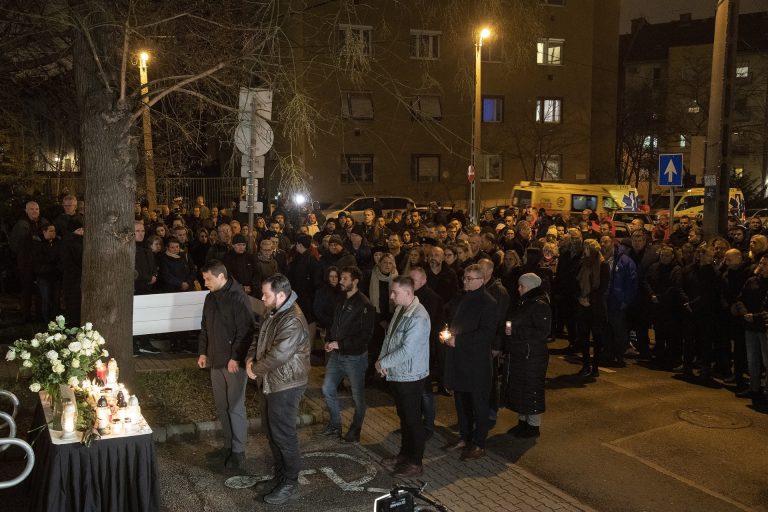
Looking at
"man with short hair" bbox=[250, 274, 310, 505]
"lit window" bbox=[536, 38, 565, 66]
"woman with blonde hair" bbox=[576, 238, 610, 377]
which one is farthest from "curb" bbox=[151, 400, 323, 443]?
"lit window" bbox=[536, 38, 565, 66]

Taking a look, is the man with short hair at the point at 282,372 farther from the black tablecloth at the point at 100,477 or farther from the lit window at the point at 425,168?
the lit window at the point at 425,168

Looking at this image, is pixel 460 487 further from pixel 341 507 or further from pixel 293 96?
pixel 293 96

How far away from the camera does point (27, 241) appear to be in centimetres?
1162

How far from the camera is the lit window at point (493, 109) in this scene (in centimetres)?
3819

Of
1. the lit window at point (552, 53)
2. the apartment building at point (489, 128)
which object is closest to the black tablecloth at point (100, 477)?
the apartment building at point (489, 128)

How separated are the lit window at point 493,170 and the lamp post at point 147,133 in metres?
23.0

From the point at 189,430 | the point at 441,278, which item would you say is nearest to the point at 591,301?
Answer: the point at 441,278

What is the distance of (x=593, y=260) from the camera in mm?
10750

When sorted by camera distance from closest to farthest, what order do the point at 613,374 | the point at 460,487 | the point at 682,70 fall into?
the point at 460,487, the point at 613,374, the point at 682,70

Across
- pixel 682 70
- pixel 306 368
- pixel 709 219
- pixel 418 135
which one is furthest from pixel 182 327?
pixel 682 70

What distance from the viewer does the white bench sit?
405 inches

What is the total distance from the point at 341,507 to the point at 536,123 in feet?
115

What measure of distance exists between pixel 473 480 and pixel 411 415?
0.84 meters

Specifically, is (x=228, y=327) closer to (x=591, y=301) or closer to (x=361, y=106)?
(x=591, y=301)
